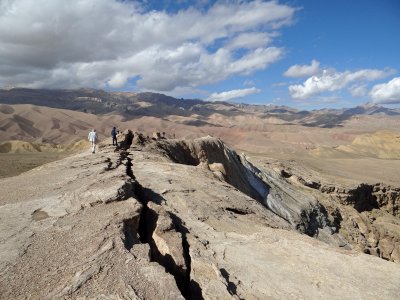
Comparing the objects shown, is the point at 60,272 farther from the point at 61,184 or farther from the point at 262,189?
the point at 262,189

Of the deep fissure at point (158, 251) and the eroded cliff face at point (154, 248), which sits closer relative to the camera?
the eroded cliff face at point (154, 248)

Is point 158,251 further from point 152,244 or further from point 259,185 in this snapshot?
point 259,185

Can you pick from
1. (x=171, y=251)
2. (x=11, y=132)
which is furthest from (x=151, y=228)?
(x=11, y=132)

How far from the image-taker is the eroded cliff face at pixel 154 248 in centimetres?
529

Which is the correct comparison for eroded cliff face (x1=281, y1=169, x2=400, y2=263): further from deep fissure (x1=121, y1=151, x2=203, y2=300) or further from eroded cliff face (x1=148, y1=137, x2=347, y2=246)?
deep fissure (x1=121, y1=151, x2=203, y2=300)

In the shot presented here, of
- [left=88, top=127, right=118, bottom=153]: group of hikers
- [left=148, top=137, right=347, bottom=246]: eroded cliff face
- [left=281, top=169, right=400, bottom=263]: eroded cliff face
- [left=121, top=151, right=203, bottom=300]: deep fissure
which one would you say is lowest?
[left=281, top=169, right=400, bottom=263]: eroded cliff face

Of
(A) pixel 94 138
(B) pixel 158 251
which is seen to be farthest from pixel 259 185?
(B) pixel 158 251

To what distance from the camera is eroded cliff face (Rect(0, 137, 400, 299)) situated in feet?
17.4

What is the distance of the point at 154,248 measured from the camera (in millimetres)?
7059

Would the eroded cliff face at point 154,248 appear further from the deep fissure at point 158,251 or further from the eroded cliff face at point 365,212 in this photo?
the eroded cliff face at point 365,212

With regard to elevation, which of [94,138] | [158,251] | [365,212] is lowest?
[365,212]

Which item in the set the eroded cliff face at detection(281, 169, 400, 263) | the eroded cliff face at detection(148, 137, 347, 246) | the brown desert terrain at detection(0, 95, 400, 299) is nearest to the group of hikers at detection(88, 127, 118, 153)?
the brown desert terrain at detection(0, 95, 400, 299)

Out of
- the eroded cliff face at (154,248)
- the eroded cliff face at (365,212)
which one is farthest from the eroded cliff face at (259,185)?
the eroded cliff face at (154,248)

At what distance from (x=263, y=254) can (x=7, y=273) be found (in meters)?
4.39
